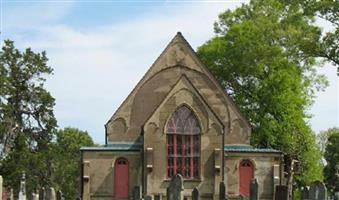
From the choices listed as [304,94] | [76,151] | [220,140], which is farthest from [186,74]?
[76,151]

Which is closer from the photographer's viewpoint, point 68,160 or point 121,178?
point 121,178

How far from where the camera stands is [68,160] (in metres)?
80.9

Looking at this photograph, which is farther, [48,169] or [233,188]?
[48,169]

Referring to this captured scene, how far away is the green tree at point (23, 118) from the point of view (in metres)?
60.4

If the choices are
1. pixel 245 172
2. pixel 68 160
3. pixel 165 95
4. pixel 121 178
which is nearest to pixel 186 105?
pixel 165 95

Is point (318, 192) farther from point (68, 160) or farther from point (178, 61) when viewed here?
point (68, 160)

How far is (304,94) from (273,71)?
4404 mm

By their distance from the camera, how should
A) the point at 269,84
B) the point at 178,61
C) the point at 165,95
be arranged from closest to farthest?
the point at 165,95 → the point at 178,61 → the point at 269,84

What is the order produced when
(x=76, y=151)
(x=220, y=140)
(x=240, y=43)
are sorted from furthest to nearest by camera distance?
(x=76, y=151) < (x=240, y=43) < (x=220, y=140)

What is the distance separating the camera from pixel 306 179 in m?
62.8

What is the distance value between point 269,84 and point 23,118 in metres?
20.5

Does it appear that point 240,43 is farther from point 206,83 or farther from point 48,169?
point 48,169

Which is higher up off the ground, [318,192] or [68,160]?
[68,160]

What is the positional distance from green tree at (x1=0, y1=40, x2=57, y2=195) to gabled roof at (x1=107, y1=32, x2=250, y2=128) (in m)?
11.5
